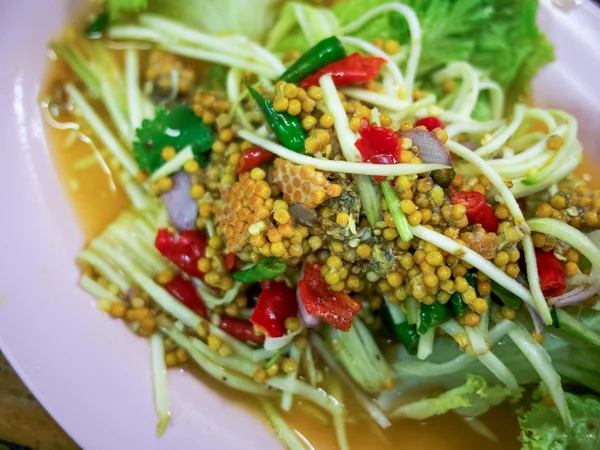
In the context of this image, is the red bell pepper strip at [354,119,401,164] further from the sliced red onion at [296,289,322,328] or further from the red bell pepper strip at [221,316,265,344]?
the red bell pepper strip at [221,316,265,344]

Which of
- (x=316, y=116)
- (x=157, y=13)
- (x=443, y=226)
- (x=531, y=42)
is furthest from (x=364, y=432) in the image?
(x=157, y=13)

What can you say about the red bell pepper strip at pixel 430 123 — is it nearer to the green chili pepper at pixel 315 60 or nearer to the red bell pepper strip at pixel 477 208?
the red bell pepper strip at pixel 477 208

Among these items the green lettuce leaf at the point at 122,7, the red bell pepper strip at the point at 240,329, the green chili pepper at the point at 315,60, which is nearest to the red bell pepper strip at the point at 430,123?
the green chili pepper at the point at 315,60

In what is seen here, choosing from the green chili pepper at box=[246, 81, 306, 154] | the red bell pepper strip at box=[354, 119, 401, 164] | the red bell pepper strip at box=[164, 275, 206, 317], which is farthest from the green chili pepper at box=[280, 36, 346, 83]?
the red bell pepper strip at box=[164, 275, 206, 317]

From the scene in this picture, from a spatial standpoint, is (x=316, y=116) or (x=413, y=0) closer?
(x=316, y=116)

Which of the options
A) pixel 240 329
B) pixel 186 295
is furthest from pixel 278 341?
pixel 186 295

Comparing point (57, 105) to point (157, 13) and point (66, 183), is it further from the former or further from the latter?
point (157, 13)
